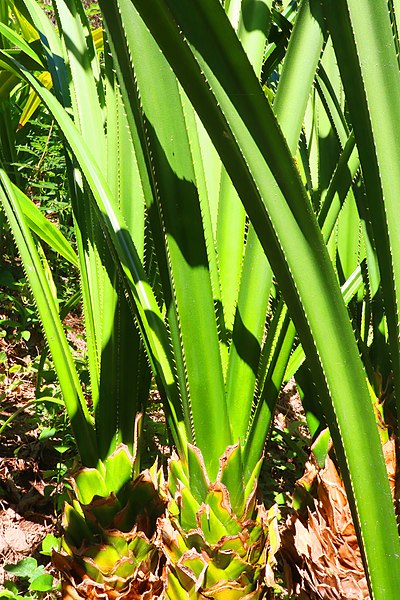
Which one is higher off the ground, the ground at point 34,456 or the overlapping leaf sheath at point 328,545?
the overlapping leaf sheath at point 328,545

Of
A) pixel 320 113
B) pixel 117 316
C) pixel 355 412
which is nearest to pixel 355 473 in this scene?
pixel 355 412

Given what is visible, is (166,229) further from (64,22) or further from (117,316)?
(64,22)

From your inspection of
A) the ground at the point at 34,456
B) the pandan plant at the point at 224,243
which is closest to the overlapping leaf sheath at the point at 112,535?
the pandan plant at the point at 224,243

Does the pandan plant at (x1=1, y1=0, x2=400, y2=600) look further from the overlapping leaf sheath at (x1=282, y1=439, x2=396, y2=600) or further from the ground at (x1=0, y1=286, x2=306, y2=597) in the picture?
the ground at (x1=0, y1=286, x2=306, y2=597)

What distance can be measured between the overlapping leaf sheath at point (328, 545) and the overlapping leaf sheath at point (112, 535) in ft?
0.67

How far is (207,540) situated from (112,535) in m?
0.20

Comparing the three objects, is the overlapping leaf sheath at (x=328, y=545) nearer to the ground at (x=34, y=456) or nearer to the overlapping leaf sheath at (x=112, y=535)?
the overlapping leaf sheath at (x=112, y=535)

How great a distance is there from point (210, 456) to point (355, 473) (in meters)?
0.23

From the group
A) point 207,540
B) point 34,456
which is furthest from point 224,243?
point 34,456

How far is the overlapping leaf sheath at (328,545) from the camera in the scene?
0.81 m

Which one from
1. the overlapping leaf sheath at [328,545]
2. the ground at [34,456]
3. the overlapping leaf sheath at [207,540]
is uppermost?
the overlapping leaf sheath at [207,540]

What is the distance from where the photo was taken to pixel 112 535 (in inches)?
32.1

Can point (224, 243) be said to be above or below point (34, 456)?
above

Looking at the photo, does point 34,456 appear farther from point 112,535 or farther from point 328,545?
point 328,545
